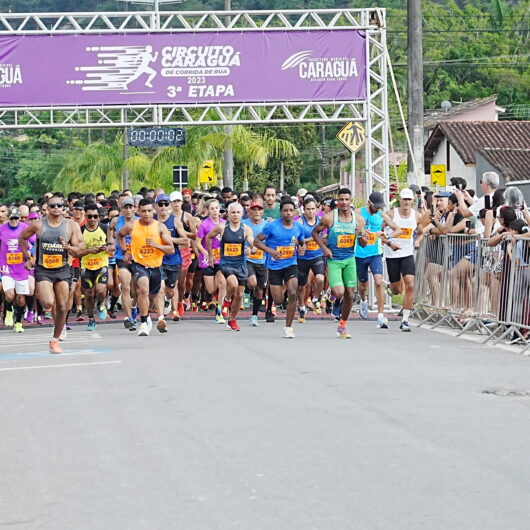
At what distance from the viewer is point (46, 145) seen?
100062 mm

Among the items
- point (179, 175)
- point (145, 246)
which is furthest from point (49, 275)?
point (179, 175)

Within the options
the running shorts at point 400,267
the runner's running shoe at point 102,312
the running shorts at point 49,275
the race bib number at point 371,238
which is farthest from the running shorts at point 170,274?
the running shorts at point 49,275

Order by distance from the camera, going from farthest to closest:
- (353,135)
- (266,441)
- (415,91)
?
(415,91)
(353,135)
(266,441)

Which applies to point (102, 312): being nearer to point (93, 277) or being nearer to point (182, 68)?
point (93, 277)

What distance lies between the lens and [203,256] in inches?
837

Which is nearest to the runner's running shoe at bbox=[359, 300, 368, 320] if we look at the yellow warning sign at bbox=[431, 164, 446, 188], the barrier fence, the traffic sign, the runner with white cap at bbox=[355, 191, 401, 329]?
the runner with white cap at bbox=[355, 191, 401, 329]

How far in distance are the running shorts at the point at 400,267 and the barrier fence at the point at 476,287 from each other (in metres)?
0.47

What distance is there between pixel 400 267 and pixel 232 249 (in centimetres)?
248

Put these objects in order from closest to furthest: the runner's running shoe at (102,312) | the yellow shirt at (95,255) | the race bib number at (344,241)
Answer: the race bib number at (344,241) < the yellow shirt at (95,255) < the runner's running shoe at (102,312)

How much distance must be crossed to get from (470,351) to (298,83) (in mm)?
9736

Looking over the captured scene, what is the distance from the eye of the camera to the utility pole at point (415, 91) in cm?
2564

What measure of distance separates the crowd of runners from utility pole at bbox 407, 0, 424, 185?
12.8ft

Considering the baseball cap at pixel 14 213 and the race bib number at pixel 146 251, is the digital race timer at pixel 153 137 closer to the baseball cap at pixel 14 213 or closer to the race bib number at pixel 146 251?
the baseball cap at pixel 14 213

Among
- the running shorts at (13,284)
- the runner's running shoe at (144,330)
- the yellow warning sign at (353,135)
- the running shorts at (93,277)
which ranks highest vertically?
the yellow warning sign at (353,135)
